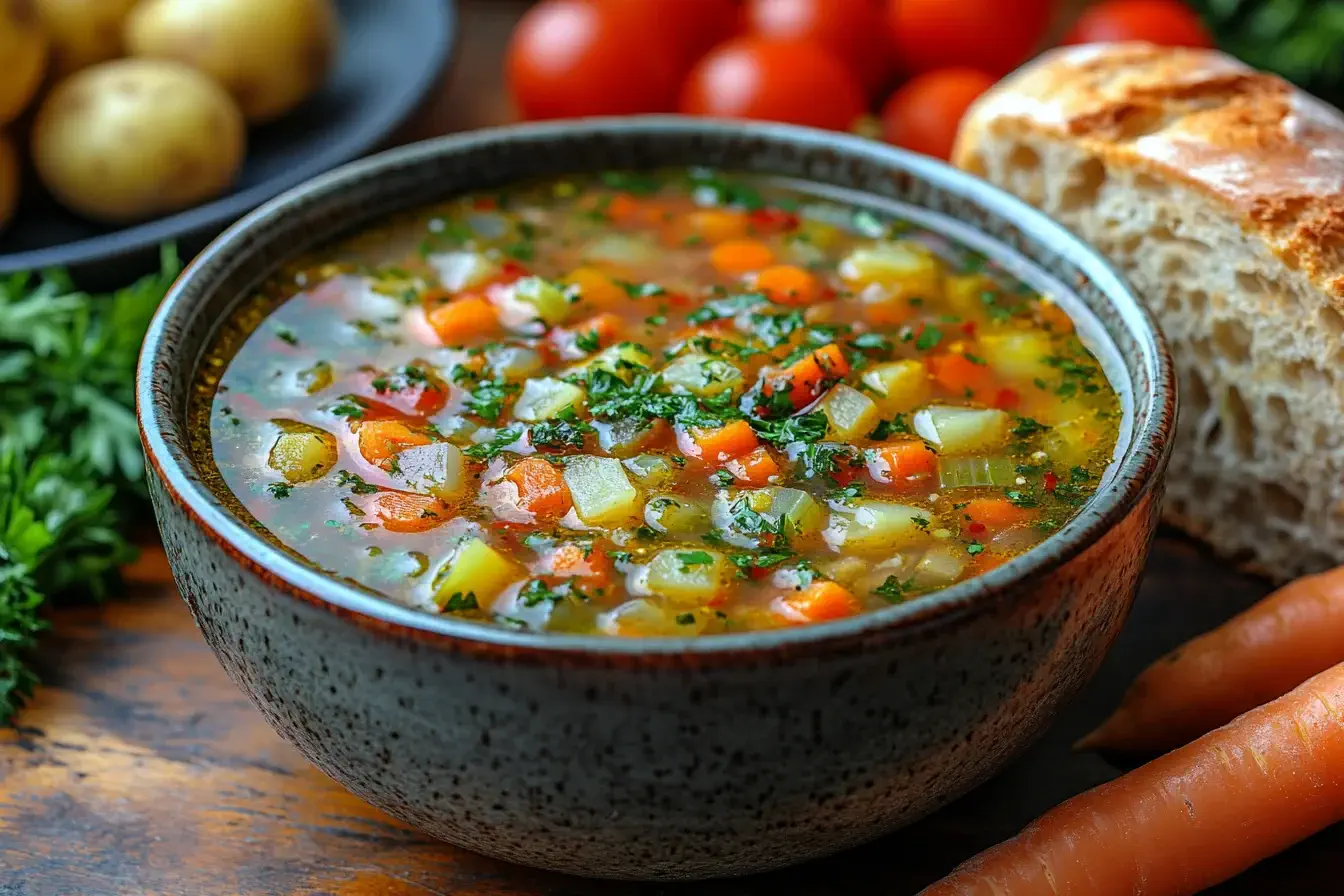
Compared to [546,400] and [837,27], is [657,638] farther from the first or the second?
[837,27]

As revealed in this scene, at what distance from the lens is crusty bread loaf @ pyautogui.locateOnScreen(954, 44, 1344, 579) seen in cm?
259

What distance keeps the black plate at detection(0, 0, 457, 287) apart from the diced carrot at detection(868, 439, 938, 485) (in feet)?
5.79

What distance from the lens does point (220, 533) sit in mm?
1848

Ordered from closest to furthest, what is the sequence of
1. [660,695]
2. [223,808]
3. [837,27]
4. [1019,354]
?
[660,695] → [223,808] → [1019,354] → [837,27]

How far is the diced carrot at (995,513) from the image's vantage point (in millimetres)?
2117

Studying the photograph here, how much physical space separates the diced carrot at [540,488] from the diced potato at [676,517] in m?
0.12

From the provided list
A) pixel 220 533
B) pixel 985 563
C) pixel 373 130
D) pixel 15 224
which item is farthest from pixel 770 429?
pixel 15 224

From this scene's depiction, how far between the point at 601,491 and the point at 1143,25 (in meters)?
2.78

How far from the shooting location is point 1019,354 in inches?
99.6

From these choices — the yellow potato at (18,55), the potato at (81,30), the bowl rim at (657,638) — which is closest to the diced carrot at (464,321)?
the bowl rim at (657,638)

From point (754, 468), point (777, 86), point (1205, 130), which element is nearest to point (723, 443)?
point (754, 468)

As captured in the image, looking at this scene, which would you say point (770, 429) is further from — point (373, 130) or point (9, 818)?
point (373, 130)

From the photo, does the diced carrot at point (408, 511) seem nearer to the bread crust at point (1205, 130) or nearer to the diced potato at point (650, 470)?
the diced potato at point (650, 470)

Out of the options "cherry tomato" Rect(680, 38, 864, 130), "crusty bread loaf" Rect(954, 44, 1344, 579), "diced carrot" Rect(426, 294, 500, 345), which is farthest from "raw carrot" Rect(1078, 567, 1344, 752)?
"cherry tomato" Rect(680, 38, 864, 130)
